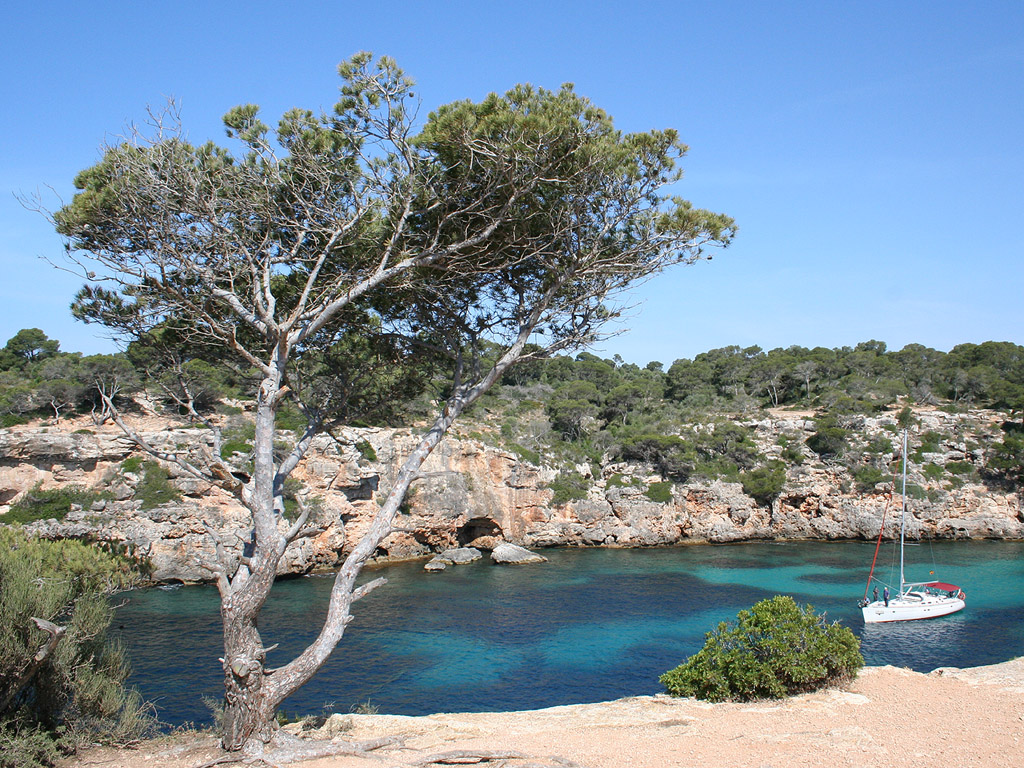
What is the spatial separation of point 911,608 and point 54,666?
2526 centimetres

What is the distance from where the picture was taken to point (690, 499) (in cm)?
3956

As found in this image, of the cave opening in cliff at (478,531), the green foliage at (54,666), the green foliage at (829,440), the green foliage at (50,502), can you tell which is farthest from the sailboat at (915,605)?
the green foliage at (50,502)

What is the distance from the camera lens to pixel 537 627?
21.7m

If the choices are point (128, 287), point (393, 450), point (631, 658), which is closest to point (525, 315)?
point (128, 287)

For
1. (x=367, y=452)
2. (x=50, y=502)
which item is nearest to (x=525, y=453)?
(x=367, y=452)

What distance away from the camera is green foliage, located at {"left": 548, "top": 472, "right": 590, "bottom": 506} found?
3819 centimetres

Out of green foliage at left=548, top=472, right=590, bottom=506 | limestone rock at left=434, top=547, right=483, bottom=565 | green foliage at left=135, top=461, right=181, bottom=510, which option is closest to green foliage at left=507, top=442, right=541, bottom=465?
green foliage at left=548, top=472, right=590, bottom=506

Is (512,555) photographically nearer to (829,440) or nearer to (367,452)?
(367,452)

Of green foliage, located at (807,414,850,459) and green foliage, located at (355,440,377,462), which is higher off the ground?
green foliage, located at (807,414,850,459)

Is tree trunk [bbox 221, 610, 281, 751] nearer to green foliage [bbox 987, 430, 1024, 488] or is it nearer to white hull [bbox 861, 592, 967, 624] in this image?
white hull [bbox 861, 592, 967, 624]

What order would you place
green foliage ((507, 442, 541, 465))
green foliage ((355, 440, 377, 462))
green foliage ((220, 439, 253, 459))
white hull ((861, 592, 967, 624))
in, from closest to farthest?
white hull ((861, 592, 967, 624))
green foliage ((220, 439, 253, 459))
green foliage ((355, 440, 377, 462))
green foliage ((507, 442, 541, 465))

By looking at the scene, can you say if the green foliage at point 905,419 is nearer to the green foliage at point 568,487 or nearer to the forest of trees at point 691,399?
the forest of trees at point 691,399

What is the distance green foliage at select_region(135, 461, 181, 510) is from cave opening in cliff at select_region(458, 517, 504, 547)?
15306mm

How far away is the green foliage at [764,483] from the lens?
39.5 meters
